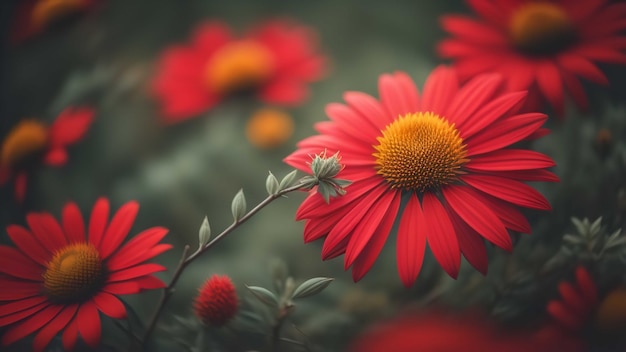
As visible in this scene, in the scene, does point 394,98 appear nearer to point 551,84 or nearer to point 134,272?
point 551,84

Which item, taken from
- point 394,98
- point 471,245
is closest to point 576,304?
point 471,245

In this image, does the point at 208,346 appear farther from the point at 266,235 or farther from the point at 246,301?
the point at 266,235

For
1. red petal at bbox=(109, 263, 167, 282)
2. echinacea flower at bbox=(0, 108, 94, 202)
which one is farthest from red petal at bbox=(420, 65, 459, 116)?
echinacea flower at bbox=(0, 108, 94, 202)

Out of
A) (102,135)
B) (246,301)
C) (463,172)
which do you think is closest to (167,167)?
(102,135)

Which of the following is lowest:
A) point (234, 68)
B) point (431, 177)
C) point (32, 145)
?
point (431, 177)

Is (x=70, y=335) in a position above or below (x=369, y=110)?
below

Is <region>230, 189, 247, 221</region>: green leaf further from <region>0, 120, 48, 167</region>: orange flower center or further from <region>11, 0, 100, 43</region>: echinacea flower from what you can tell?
<region>11, 0, 100, 43</region>: echinacea flower
